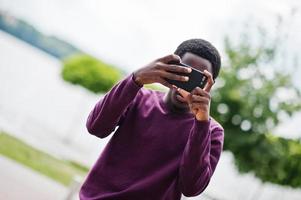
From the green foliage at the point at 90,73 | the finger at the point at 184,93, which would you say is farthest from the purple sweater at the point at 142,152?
the green foliage at the point at 90,73

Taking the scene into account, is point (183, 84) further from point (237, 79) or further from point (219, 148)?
point (237, 79)

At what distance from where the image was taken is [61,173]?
10117 millimetres

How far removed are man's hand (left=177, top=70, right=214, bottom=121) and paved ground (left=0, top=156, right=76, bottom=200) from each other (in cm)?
452

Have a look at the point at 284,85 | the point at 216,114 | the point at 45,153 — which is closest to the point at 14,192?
the point at 45,153

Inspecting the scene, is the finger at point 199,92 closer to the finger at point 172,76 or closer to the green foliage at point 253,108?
the finger at point 172,76

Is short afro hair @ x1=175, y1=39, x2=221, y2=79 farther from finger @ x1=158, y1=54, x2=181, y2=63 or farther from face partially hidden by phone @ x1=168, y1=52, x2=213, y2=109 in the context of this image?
finger @ x1=158, y1=54, x2=181, y2=63

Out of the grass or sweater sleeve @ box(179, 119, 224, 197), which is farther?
the grass

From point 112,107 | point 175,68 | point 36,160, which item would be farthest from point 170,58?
point 36,160

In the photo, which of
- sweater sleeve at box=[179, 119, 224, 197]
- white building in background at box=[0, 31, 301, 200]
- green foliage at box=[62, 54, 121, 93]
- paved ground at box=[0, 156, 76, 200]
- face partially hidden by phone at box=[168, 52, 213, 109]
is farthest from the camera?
green foliage at box=[62, 54, 121, 93]

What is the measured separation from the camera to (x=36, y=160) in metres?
10.1

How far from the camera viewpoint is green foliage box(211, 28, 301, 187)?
12500 mm

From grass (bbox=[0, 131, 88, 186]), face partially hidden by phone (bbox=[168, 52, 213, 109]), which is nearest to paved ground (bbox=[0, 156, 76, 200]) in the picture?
grass (bbox=[0, 131, 88, 186])

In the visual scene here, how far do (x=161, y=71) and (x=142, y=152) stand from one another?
0.37 metres

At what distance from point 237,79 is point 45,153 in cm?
522
